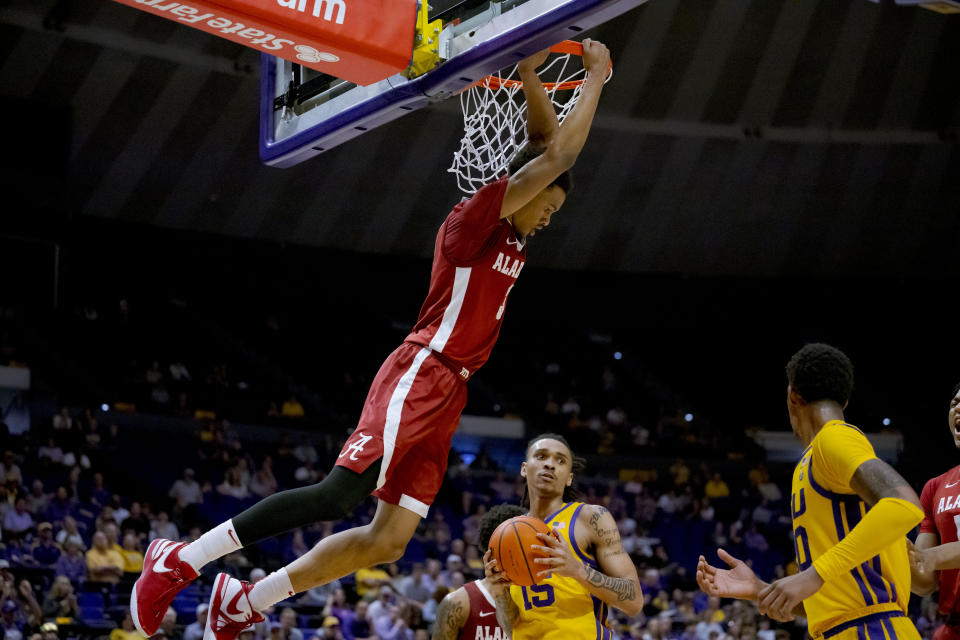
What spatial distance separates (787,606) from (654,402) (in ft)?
69.7

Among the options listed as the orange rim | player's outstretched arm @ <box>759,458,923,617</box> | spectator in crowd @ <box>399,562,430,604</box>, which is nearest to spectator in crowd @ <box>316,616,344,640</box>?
spectator in crowd @ <box>399,562,430,604</box>

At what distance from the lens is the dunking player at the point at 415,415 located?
4527mm

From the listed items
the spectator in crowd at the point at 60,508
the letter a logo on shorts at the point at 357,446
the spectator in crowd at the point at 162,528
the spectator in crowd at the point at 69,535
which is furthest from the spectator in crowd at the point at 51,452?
the letter a logo on shorts at the point at 357,446

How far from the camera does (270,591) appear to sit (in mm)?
4641

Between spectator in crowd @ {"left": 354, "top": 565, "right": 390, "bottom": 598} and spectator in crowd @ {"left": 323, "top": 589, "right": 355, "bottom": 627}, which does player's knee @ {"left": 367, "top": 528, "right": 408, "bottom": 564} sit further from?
spectator in crowd @ {"left": 354, "top": 565, "right": 390, "bottom": 598}

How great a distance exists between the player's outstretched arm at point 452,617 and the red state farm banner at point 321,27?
323 cm

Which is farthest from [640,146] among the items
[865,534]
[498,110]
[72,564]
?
[865,534]

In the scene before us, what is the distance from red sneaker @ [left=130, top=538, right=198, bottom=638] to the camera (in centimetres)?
450

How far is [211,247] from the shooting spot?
22.0 m

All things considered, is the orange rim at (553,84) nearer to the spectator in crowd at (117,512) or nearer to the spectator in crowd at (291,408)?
the spectator in crowd at (117,512)

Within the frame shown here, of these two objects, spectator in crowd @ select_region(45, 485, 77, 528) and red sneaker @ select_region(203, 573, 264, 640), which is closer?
red sneaker @ select_region(203, 573, 264, 640)

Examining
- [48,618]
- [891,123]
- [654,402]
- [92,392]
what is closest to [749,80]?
[891,123]

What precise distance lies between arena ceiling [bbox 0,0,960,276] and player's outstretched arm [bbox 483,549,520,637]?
1422 centimetres

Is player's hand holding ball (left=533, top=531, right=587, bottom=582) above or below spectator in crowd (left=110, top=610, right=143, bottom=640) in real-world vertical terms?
below
